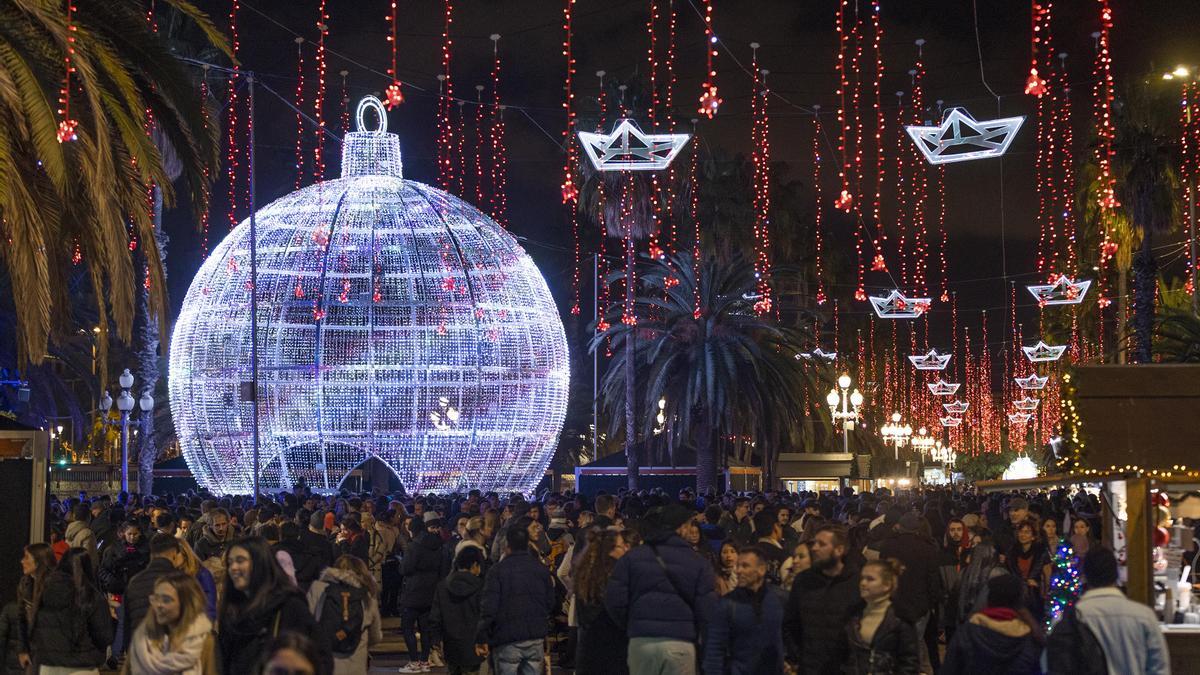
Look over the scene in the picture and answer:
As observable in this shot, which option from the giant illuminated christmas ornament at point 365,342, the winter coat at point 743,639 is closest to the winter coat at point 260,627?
the winter coat at point 743,639

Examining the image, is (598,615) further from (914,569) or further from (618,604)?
(914,569)

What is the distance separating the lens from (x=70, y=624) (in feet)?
32.4

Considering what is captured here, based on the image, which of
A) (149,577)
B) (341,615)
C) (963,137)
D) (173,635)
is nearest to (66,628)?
(149,577)

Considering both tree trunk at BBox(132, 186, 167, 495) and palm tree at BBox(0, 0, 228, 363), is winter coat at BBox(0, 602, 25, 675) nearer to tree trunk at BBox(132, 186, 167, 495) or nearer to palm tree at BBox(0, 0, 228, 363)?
palm tree at BBox(0, 0, 228, 363)

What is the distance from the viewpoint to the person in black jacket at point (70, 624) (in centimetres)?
988

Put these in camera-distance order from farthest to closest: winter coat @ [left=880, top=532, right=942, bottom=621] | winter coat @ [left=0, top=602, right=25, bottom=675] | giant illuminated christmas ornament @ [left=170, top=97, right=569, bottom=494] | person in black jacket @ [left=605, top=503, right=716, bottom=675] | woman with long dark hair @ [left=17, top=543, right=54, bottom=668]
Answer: giant illuminated christmas ornament @ [left=170, top=97, right=569, bottom=494]
winter coat @ [left=880, top=532, right=942, bottom=621]
winter coat @ [left=0, top=602, right=25, bottom=675]
woman with long dark hair @ [left=17, top=543, right=54, bottom=668]
person in black jacket @ [left=605, top=503, right=716, bottom=675]

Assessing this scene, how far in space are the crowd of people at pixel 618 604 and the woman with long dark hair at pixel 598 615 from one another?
12 mm

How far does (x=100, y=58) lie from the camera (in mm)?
13375

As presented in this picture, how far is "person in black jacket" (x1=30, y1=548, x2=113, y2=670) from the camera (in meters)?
9.88

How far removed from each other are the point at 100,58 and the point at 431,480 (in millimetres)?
20796

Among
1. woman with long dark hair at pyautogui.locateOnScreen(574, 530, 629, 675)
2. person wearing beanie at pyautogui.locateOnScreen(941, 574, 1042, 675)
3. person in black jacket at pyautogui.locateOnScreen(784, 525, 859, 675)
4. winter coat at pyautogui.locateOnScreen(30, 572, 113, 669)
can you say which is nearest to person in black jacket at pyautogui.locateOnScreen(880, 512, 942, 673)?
woman with long dark hair at pyautogui.locateOnScreen(574, 530, 629, 675)

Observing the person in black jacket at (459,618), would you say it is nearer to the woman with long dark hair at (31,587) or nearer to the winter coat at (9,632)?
the woman with long dark hair at (31,587)

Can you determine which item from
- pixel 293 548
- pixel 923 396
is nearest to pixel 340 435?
pixel 293 548

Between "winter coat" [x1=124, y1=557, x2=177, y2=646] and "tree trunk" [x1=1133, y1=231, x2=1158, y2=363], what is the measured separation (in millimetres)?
23628
